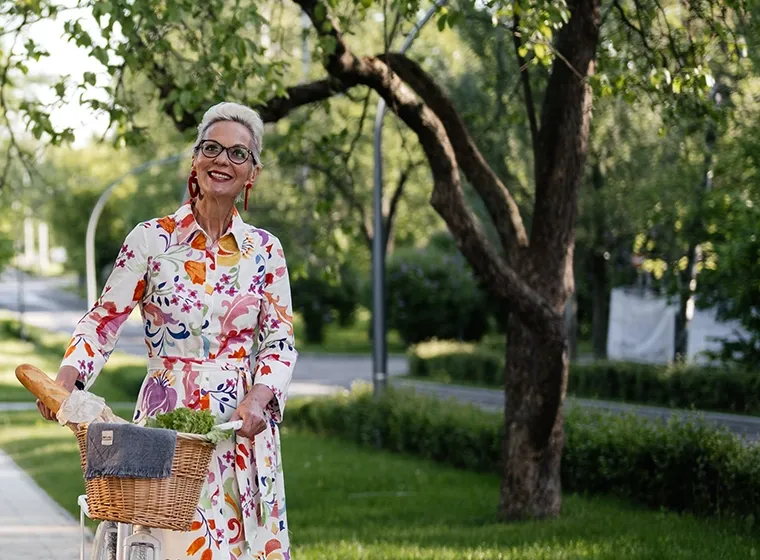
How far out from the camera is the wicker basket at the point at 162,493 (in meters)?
3.56

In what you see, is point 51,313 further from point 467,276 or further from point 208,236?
point 208,236

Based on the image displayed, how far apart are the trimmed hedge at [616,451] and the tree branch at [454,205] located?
5.68 feet

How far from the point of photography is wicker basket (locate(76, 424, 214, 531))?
3.56 m

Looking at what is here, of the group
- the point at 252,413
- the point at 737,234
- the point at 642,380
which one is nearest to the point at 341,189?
the point at 737,234

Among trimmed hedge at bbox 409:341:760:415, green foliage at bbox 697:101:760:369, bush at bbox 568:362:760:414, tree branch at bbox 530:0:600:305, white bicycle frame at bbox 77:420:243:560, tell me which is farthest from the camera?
trimmed hedge at bbox 409:341:760:415

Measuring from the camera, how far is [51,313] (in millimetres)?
68750

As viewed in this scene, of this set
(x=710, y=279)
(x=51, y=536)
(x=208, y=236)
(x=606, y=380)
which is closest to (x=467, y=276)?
(x=606, y=380)

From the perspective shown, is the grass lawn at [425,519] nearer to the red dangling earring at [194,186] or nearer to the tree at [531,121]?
the tree at [531,121]

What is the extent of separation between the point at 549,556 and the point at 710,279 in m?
9.98

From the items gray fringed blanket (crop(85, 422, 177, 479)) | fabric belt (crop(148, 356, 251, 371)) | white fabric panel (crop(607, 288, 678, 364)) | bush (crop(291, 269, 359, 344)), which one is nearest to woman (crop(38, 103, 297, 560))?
fabric belt (crop(148, 356, 251, 371))

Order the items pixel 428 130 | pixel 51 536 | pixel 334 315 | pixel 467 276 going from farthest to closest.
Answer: pixel 334 315, pixel 467 276, pixel 51 536, pixel 428 130

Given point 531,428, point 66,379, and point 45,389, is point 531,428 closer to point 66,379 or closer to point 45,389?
point 66,379

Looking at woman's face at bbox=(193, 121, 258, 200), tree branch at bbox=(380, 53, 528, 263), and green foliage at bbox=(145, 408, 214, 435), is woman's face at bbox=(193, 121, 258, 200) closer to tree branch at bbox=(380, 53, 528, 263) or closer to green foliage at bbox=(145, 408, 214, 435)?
green foliage at bbox=(145, 408, 214, 435)

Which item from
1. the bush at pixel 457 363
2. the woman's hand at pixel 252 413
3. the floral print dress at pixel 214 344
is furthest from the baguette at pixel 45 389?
the bush at pixel 457 363
